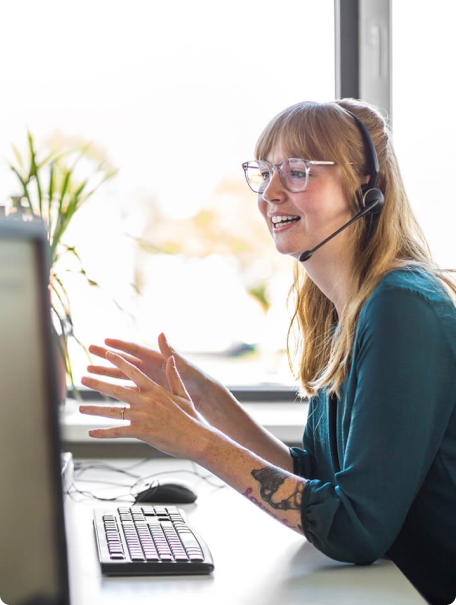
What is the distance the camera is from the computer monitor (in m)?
0.42

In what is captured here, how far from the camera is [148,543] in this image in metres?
1.01

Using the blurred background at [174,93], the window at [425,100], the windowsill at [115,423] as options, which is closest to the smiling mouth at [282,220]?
the windowsill at [115,423]

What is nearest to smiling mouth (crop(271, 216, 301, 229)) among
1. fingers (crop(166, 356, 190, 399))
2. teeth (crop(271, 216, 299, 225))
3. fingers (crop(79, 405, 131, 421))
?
teeth (crop(271, 216, 299, 225))

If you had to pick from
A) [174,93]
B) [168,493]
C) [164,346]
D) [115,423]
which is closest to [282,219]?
[164,346]

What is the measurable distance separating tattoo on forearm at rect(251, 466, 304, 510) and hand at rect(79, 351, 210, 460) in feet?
0.35

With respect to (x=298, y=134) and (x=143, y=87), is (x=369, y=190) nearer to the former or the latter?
(x=298, y=134)

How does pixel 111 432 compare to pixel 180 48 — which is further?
pixel 180 48

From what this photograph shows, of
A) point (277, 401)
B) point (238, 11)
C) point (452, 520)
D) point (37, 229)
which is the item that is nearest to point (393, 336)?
point (452, 520)

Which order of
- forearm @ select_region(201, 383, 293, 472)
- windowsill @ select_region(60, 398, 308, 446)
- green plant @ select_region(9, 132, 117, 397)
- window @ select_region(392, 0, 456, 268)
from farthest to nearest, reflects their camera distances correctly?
window @ select_region(392, 0, 456, 268), windowsill @ select_region(60, 398, 308, 446), green plant @ select_region(9, 132, 117, 397), forearm @ select_region(201, 383, 293, 472)

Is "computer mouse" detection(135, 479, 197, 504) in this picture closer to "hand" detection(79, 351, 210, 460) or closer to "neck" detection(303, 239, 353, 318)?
"hand" detection(79, 351, 210, 460)

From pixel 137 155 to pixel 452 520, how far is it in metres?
1.52

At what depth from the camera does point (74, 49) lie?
2.14 m

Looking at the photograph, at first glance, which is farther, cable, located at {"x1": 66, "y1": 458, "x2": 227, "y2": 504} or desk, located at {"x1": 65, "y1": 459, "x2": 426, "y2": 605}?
cable, located at {"x1": 66, "y1": 458, "x2": 227, "y2": 504}

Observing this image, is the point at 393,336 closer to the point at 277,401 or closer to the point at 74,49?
the point at 277,401
